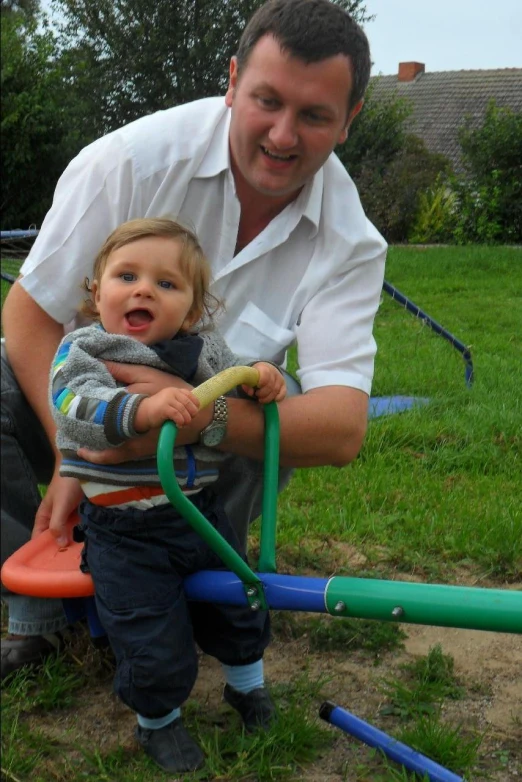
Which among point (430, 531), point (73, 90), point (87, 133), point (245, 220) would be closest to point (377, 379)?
point (430, 531)

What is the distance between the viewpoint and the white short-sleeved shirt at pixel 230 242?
2.19m

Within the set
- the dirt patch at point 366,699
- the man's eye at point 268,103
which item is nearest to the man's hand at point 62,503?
the dirt patch at point 366,699

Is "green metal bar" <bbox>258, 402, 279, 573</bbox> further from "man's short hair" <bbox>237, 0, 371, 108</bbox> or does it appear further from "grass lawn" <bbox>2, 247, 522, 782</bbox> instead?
"man's short hair" <bbox>237, 0, 371, 108</bbox>

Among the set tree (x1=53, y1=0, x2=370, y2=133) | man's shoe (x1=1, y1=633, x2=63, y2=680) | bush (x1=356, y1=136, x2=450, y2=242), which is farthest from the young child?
bush (x1=356, y1=136, x2=450, y2=242)

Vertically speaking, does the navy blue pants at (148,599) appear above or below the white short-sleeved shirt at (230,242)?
below

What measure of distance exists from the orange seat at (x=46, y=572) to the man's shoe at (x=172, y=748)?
0.30m

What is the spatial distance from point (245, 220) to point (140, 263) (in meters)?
0.51

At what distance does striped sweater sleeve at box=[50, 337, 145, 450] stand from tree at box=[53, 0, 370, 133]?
3.20 metres

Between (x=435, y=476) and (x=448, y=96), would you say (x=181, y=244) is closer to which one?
(x=435, y=476)

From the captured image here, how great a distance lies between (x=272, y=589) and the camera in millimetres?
1725

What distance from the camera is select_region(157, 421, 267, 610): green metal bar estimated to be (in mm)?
1553

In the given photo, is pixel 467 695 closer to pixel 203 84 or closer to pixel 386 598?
pixel 386 598

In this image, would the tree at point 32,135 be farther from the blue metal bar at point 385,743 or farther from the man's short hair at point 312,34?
the blue metal bar at point 385,743

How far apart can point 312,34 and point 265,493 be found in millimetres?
958
